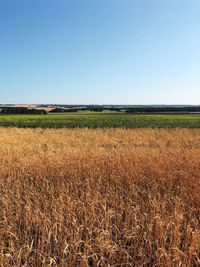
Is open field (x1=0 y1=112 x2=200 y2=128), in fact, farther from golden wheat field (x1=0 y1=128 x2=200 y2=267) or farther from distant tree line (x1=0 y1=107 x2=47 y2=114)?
distant tree line (x1=0 y1=107 x2=47 y2=114)

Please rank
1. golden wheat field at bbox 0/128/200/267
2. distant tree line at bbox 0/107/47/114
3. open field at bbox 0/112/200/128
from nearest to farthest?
golden wheat field at bbox 0/128/200/267, open field at bbox 0/112/200/128, distant tree line at bbox 0/107/47/114

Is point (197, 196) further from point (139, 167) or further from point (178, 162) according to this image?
point (178, 162)

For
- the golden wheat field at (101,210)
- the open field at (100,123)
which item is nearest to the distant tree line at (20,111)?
the open field at (100,123)

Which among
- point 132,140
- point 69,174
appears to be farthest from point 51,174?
point 132,140

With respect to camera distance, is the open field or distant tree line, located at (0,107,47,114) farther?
distant tree line, located at (0,107,47,114)

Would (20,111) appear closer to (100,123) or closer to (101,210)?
(100,123)

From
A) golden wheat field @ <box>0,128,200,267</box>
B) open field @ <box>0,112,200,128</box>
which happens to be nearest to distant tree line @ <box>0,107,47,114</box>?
open field @ <box>0,112,200,128</box>

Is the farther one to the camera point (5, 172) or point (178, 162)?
point (178, 162)

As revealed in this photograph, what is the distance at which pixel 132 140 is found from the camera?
17.6 metres

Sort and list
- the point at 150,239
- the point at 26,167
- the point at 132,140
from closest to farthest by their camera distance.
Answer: the point at 150,239 < the point at 26,167 < the point at 132,140

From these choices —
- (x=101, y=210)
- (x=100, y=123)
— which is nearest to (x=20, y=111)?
(x=100, y=123)

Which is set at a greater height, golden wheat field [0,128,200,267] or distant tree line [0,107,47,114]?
distant tree line [0,107,47,114]

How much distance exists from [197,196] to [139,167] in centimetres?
223

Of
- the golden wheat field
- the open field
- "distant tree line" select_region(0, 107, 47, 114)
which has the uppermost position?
"distant tree line" select_region(0, 107, 47, 114)
